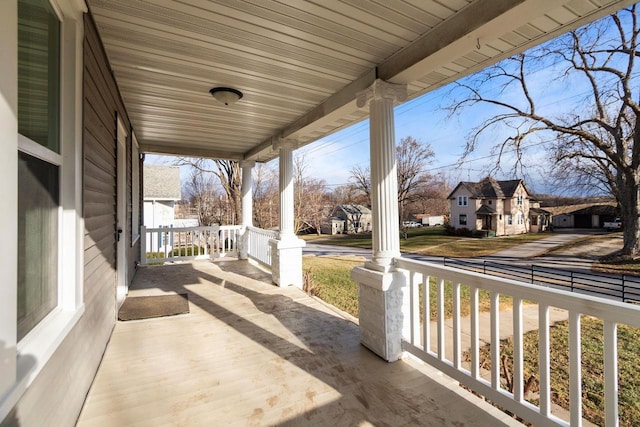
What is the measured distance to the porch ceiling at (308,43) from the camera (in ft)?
6.12

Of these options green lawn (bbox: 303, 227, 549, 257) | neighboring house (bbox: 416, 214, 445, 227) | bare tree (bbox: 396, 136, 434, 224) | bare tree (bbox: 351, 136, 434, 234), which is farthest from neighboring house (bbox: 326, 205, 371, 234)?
green lawn (bbox: 303, 227, 549, 257)

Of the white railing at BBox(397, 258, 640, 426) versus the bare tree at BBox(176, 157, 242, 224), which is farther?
the bare tree at BBox(176, 157, 242, 224)

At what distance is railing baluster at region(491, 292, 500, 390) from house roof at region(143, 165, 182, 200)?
15.9 metres

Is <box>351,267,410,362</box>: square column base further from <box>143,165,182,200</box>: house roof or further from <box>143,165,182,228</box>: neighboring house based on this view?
<box>143,165,182,200</box>: house roof

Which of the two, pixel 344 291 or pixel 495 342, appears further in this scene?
pixel 344 291

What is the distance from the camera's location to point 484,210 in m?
16.6

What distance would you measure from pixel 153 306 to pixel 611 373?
434 centimetres

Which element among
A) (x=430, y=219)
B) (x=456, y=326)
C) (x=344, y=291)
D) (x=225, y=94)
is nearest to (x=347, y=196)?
(x=430, y=219)

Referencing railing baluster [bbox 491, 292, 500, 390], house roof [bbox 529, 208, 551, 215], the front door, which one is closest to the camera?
railing baluster [bbox 491, 292, 500, 390]

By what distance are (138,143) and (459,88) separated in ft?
22.6

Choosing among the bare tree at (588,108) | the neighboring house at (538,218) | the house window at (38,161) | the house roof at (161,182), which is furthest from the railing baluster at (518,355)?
the house roof at (161,182)

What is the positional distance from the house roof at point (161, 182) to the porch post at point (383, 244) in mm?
14816

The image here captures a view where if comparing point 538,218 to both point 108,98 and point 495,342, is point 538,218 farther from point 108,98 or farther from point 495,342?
point 108,98

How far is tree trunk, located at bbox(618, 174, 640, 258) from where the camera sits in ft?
17.3
